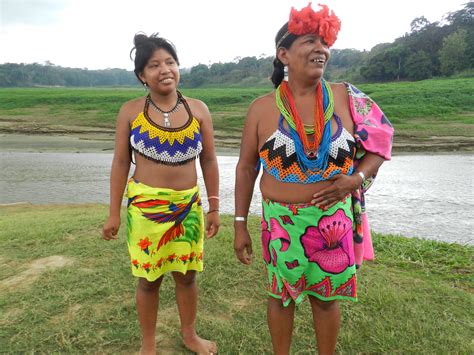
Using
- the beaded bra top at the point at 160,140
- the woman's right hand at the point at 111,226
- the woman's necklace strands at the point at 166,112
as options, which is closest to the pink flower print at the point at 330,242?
the beaded bra top at the point at 160,140

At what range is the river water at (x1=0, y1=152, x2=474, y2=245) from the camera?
19.2ft

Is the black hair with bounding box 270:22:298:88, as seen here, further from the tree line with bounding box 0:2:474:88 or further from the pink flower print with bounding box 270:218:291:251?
the tree line with bounding box 0:2:474:88

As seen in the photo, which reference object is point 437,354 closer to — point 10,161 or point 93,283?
point 93,283

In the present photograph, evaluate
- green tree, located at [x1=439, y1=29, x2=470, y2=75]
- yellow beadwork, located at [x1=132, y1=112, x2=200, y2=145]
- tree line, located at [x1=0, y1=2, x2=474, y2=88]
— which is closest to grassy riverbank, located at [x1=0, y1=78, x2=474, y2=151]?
tree line, located at [x1=0, y1=2, x2=474, y2=88]

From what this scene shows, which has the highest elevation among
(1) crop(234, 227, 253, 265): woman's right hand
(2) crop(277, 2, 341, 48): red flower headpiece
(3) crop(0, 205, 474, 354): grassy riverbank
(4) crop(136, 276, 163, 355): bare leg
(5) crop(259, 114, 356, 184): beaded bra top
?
(2) crop(277, 2, 341, 48): red flower headpiece

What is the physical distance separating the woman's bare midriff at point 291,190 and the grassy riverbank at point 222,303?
1.05m

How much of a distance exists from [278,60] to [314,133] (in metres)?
0.41

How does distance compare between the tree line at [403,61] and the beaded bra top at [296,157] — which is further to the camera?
the tree line at [403,61]

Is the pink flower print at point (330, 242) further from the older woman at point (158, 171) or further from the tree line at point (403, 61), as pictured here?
the tree line at point (403, 61)

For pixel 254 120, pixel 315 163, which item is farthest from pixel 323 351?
pixel 254 120

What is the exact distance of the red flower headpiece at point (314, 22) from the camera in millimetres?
1888

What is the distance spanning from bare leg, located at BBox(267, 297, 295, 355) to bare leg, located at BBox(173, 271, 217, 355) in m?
0.51

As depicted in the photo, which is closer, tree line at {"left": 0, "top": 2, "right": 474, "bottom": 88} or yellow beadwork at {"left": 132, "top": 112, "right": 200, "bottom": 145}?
yellow beadwork at {"left": 132, "top": 112, "right": 200, "bottom": 145}

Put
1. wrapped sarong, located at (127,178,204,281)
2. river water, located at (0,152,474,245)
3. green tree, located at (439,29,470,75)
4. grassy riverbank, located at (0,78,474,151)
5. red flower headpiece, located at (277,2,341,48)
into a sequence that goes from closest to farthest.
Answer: red flower headpiece, located at (277,2,341,48) < wrapped sarong, located at (127,178,204,281) < river water, located at (0,152,474,245) < grassy riverbank, located at (0,78,474,151) < green tree, located at (439,29,470,75)
